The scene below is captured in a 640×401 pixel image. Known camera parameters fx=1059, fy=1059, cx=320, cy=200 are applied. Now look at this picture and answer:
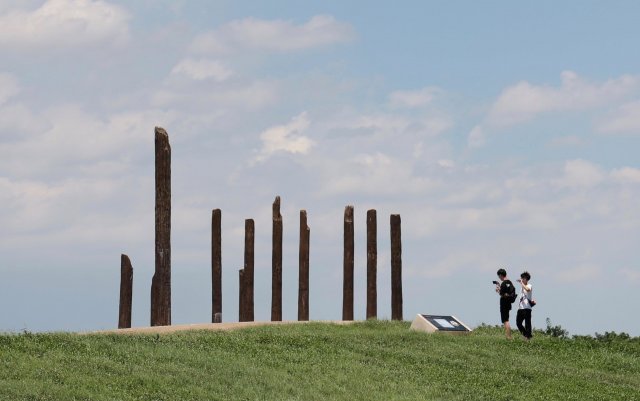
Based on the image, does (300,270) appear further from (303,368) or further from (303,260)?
(303,368)

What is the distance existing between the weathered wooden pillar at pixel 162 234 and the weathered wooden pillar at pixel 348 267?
8381 mm

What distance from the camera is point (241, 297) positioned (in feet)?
126

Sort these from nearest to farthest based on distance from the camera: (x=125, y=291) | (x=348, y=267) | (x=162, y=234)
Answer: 1. (x=162, y=234)
2. (x=125, y=291)
3. (x=348, y=267)

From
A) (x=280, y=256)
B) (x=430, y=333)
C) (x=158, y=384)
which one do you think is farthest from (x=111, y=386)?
(x=280, y=256)

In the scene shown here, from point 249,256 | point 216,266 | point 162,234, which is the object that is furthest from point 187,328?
point 249,256

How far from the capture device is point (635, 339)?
36844 mm

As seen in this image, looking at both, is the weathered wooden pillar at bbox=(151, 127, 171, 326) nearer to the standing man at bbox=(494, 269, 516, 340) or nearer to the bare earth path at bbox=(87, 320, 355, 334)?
the bare earth path at bbox=(87, 320, 355, 334)

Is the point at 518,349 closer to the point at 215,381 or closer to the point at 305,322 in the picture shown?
the point at 305,322

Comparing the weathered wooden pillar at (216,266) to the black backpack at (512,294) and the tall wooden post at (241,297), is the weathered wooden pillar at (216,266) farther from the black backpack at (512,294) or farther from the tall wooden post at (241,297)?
the black backpack at (512,294)

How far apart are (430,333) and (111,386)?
1339 cm

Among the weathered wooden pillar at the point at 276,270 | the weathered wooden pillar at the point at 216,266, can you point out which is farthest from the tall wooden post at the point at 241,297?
the weathered wooden pillar at the point at 276,270

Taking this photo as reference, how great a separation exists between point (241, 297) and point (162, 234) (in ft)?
22.2

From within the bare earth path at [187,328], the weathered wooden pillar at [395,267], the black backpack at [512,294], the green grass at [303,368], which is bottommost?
the green grass at [303,368]

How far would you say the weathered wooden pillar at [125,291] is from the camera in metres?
34.6
